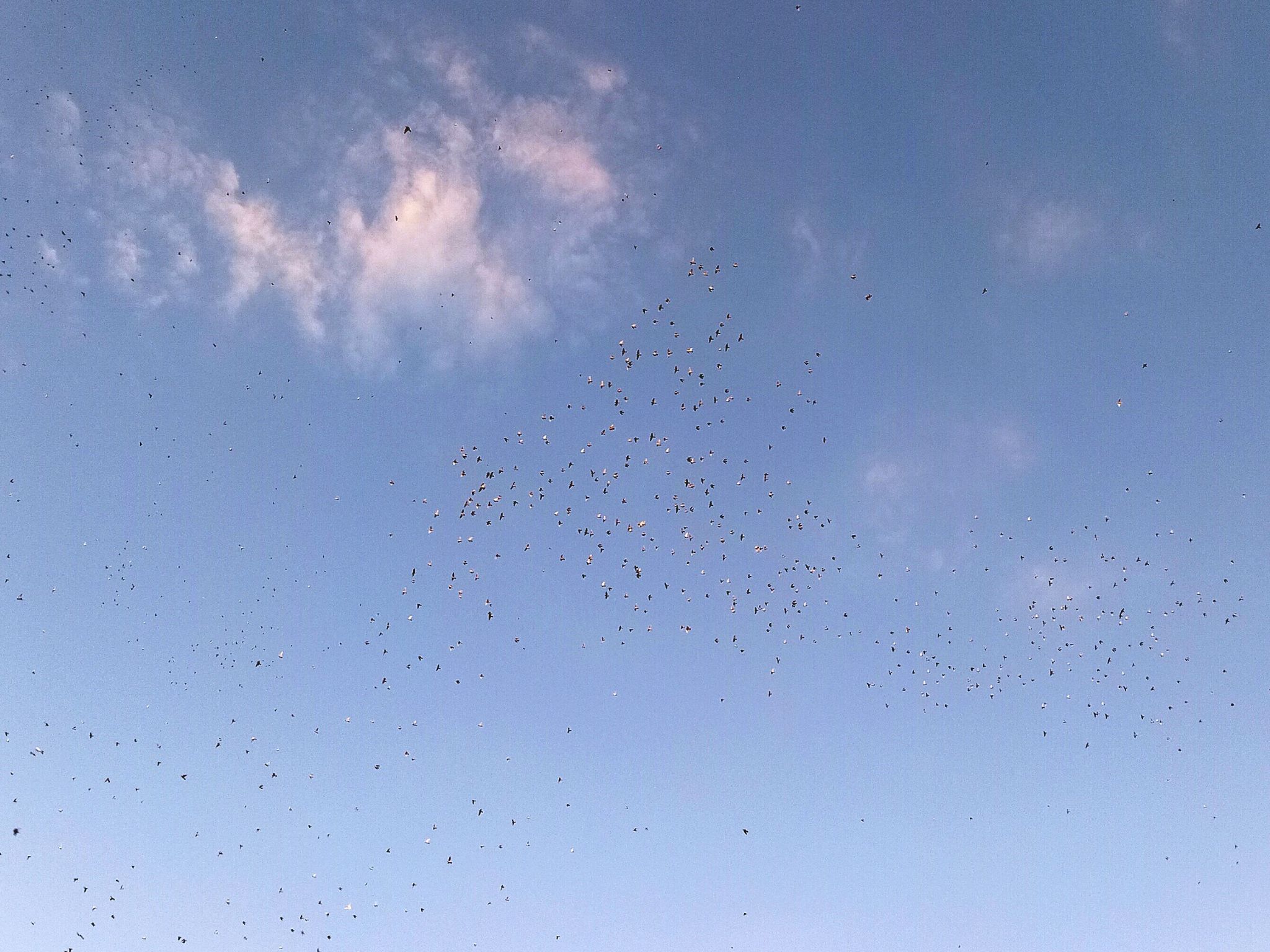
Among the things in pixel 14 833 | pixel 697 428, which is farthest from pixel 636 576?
pixel 14 833

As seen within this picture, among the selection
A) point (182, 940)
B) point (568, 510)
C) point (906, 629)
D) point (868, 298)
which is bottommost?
point (182, 940)

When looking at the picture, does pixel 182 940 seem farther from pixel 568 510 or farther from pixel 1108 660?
pixel 1108 660

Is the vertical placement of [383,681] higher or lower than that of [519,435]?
lower

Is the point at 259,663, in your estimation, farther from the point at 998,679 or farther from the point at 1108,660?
the point at 1108,660

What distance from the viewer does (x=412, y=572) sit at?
41344mm

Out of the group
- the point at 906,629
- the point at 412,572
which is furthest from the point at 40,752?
the point at 906,629

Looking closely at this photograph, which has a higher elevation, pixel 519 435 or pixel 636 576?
pixel 519 435

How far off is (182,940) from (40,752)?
39.1ft

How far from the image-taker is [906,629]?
42125mm

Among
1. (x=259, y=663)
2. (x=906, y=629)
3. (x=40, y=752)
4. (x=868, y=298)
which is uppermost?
(x=868, y=298)

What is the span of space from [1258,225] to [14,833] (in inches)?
2670

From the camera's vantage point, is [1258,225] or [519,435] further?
[519,435]

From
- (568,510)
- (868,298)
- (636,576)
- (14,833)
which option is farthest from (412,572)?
(868,298)

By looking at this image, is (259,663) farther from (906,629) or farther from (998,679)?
(998,679)
